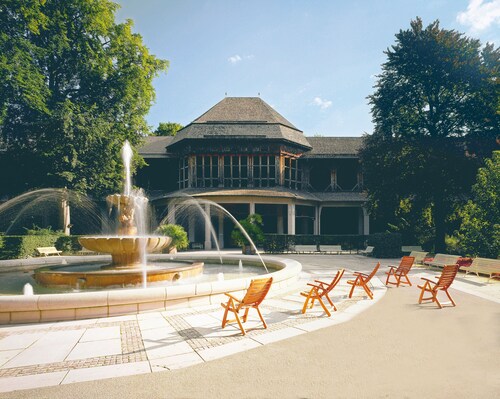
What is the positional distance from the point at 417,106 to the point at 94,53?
908 inches

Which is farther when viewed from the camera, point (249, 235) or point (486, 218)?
point (249, 235)

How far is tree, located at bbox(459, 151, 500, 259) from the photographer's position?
51.0 ft

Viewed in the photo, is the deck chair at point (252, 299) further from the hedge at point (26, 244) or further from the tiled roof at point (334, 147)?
the tiled roof at point (334, 147)

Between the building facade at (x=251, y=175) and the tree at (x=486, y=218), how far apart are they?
519 inches

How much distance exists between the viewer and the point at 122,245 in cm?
1000

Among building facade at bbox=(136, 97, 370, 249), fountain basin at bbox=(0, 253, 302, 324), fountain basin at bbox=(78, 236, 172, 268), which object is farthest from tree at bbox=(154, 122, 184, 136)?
fountain basin at bbox=(0, 253, 302, 324)

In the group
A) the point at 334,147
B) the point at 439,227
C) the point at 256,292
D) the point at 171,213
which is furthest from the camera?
the point at 334,147

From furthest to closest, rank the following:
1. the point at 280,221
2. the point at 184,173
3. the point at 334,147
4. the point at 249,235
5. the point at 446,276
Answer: the point at 334,147, the point at 184,173, the point at 280,221, the point at 249,235, the point at 446,276

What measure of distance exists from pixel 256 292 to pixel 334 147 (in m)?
28.5

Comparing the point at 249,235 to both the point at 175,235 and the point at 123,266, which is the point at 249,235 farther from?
the point at 123,266

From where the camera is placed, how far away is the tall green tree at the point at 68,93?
2144 cm

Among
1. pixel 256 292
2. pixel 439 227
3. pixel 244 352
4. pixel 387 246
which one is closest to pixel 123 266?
pixel 256 292

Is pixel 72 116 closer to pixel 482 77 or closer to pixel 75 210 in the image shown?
pixel 75 210

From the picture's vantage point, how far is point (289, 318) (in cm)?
725
